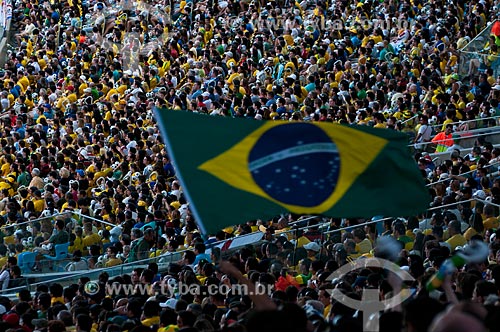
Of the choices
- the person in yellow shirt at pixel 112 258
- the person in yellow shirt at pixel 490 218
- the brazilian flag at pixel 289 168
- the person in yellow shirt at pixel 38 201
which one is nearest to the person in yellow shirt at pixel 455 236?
the person in yellow shirt at pixel 490 218

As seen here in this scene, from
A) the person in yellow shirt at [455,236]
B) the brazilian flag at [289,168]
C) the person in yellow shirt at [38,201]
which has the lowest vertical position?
the person in yellow shirt at [455,236]

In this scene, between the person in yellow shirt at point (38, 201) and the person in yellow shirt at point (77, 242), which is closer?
the person in yellow shirt at point (77, 242)

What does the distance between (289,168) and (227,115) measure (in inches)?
531

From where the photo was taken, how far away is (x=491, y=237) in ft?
40.3

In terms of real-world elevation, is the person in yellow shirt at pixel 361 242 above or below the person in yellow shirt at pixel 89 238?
below

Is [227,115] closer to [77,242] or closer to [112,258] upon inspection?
[77,242]

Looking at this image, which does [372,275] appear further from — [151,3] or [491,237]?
[151,3]

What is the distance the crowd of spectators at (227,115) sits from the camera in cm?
1074

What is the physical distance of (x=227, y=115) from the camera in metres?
21.9

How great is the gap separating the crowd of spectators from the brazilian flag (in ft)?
2.43

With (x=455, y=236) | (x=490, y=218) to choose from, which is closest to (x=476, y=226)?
(x=490, y=218)

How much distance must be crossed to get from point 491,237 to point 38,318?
4.85 metres

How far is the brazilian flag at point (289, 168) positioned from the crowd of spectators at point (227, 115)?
0.74 metres

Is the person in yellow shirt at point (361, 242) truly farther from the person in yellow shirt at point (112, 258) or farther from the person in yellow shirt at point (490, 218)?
the person in yellow shirt at point (112, 258)
